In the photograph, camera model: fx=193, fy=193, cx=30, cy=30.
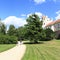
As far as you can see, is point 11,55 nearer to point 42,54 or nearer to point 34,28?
point 42,54

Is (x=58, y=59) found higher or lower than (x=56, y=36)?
lower

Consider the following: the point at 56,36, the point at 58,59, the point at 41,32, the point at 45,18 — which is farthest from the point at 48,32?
the point at 58,59

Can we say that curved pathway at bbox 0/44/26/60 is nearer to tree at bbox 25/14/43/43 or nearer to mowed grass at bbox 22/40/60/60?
mowed grass at bbox 22/40/60/60

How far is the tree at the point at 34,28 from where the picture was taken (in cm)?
6200

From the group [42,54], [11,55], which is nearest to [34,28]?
[42,54]

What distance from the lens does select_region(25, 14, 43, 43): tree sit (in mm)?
62000

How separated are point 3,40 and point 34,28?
35.2 ft

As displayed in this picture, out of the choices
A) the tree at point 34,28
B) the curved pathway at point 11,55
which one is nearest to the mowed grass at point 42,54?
the curved pathway at point 11,55

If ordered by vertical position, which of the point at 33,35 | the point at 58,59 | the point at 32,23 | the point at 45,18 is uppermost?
the point at 45,18

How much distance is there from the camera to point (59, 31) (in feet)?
278

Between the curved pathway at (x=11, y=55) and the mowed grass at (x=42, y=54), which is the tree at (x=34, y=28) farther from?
the curved pathway at (x=11, y=55)

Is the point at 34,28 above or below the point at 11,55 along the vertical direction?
above

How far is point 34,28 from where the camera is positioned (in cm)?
6272

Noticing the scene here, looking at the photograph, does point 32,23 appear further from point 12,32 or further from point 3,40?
point 12,32
